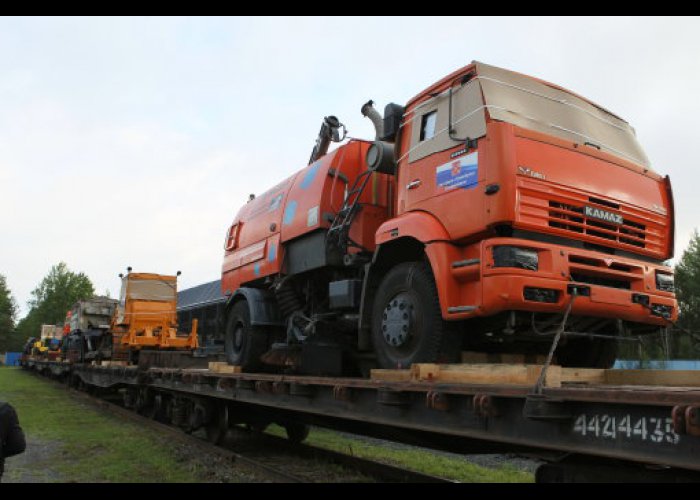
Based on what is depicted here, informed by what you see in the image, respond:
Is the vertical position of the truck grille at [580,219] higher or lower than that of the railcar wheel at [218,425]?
higher

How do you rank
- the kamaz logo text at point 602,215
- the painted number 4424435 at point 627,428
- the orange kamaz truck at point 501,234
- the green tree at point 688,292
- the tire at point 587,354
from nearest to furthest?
the painted number 4424435 at point 627,428 < the orange kamaz truck at point 501,234 < the kamaz logo text at point 602,215 < the tire at point 587,354 < the green tree at point 688,292

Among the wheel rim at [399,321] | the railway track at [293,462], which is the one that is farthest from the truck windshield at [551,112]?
the railway track at [293,462]

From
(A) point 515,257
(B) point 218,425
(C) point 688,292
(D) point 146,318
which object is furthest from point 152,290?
(C) point 688,292

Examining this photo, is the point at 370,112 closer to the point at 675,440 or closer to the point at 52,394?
the point at 675,440

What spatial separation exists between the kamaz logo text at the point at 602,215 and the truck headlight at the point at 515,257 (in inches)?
30.2

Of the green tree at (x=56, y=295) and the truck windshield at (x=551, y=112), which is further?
the green tree at (x=56, y=295)

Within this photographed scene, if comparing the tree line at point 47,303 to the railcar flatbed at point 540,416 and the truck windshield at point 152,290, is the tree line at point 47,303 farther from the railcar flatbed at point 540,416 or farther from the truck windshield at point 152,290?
the railcar flatbed at point 540,416

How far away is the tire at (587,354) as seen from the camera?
5939 millimetres

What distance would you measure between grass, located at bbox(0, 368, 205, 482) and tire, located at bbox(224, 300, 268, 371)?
1590 mm

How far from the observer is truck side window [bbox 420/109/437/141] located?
5703 mm

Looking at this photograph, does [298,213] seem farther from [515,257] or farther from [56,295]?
[56,295]

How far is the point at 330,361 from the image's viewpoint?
6.93 metres

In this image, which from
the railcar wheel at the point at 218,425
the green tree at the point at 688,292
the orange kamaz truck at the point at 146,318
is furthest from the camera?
the green tree at the point at 688,292
